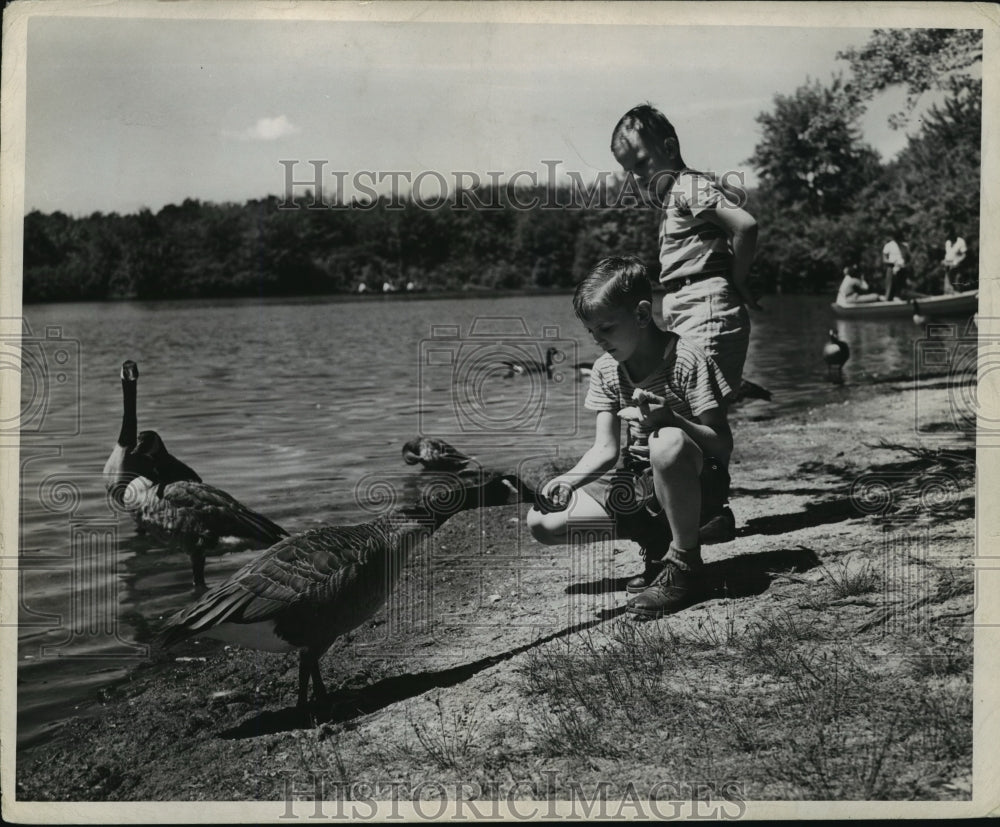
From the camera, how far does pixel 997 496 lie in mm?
5152

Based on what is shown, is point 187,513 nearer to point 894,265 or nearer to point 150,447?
point 150,447

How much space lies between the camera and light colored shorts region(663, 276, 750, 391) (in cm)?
490

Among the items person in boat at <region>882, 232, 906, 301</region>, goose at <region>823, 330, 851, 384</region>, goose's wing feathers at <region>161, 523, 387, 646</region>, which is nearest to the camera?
goose's wing feathers at <region>161, 523, 387, 646</region>

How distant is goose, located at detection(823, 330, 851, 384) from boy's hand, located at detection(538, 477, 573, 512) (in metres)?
2.75

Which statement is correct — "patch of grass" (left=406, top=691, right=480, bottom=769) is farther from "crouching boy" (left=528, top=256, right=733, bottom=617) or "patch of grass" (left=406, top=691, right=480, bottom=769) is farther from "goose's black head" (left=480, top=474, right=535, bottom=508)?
"goose's black head" (left=480, top=474, right=535, bottom=508)

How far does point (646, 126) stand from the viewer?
4.97m

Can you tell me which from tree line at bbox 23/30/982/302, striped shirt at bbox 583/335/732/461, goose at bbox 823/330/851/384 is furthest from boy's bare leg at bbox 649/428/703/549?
goose at bbox 823/330/851/384

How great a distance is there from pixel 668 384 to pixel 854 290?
90.9 inches

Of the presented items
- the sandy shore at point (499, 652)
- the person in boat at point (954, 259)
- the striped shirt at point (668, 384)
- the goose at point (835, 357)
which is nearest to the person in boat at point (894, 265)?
the person in boat at point (954, 259)

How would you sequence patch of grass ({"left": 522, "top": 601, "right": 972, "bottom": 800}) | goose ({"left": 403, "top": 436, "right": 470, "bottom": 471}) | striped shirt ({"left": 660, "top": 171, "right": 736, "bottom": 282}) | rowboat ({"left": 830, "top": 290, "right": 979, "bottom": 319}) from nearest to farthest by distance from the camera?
patch of grass ({"left": 522, "top": 601, "right": 972, "bottom": 800})
striped shirt ({"left": 660, "top": 171, "right": 736, "bottom": 282})
goose ({"left": 403, "top": 436, "right": 470, "bottom": 471})
rowboat ({"left": 830, "top": 290, "right": 979, "bottom": 319})

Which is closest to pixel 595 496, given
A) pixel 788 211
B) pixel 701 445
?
pixel 701 445

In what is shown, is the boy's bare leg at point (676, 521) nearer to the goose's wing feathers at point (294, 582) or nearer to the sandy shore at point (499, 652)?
the sandy shore at point (499, 652)

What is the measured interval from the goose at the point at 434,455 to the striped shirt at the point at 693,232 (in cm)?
146

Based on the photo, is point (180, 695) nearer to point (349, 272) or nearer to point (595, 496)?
point (595, 496)
